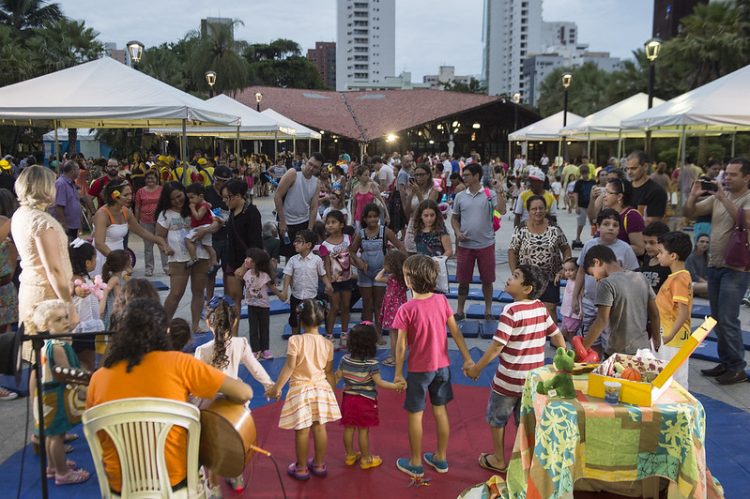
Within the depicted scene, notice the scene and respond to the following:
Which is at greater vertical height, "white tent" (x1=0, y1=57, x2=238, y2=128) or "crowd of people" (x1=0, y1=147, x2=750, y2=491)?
"white tent" (x1=0, y1=57, x2=238, y2=128)

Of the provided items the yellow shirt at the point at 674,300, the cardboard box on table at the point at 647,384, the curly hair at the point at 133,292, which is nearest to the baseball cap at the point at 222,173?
the curly hair at the point at 133,292

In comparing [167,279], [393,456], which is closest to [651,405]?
[393,456]

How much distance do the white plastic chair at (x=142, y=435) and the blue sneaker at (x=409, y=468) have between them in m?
1.69

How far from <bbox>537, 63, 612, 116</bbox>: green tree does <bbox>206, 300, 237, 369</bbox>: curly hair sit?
43661 millimetres

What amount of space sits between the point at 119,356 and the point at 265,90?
3868 cm

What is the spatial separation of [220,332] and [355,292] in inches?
142

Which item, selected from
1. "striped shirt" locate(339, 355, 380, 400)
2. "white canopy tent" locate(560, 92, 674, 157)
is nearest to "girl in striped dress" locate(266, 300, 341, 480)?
"striped shirt" locate(339, 355, 380, 400)

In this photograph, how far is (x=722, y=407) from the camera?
5184 mm

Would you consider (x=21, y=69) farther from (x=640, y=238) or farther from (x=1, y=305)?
(x=640, y=238)

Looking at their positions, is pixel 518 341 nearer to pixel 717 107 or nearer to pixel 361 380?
pixel 361 380

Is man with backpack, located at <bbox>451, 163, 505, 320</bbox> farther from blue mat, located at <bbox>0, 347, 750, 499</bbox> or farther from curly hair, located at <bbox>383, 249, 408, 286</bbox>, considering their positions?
blue mat, located at <bbox>0, 347, 750, 499</bbox>

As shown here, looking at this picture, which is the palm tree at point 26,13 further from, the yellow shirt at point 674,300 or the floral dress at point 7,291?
the yellow shirt at point 674,300

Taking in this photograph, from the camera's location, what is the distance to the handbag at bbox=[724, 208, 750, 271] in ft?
17.4

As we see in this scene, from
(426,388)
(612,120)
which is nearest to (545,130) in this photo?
(612,120)
